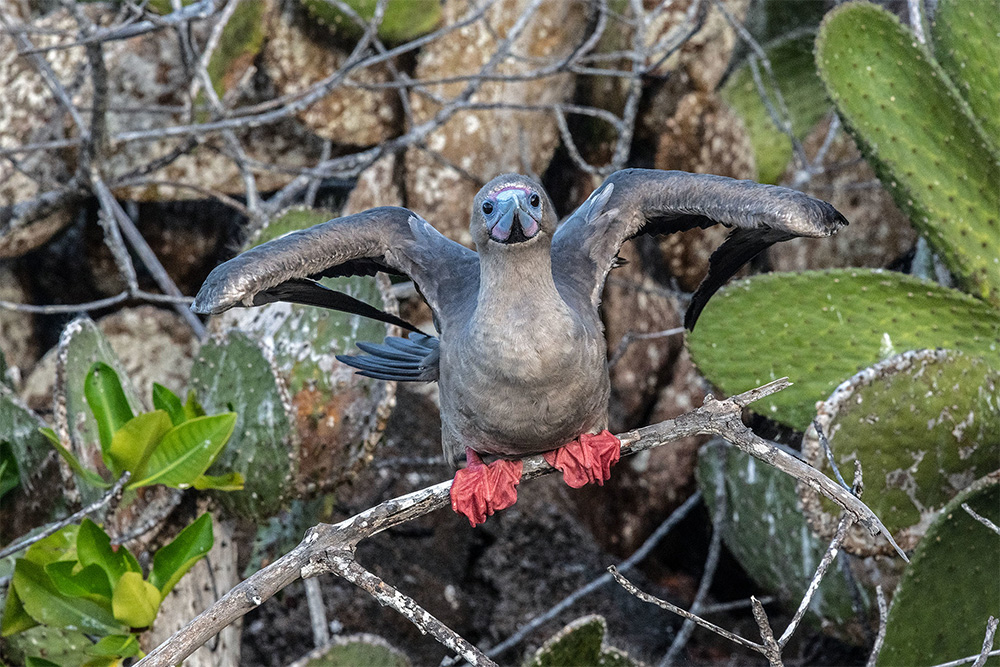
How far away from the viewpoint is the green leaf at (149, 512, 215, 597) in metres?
2.15

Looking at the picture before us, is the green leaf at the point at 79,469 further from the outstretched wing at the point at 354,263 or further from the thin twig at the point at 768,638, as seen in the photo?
the thin twig at the point at 768,638

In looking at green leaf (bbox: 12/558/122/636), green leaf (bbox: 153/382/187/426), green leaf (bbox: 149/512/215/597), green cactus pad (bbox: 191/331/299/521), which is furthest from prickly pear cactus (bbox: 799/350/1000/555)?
green leaf (bbox: 12/558/122/636)

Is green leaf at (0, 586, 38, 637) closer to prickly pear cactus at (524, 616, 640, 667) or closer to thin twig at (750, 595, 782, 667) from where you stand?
prickly pear cactus at (524, 616, 640, 667)

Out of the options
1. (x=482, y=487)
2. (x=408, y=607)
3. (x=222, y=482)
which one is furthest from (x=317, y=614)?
(x=408, y=607)

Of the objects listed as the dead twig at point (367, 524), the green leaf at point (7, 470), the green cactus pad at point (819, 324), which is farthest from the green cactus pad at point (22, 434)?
the green cactus pad at point (819, 324)

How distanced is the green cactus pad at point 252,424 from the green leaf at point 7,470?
0.51 m

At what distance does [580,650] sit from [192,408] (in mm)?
1088

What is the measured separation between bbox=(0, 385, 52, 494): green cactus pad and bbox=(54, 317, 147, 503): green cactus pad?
11.4 inches

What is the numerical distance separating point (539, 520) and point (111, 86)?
2.26m

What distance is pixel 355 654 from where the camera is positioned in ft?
7.77

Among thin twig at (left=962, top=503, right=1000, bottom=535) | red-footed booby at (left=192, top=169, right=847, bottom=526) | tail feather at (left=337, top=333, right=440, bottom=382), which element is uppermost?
red-footed booby at (left=192, top=169, right=847, bottom=526)

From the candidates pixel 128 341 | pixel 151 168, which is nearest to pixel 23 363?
A: pixel 128 341

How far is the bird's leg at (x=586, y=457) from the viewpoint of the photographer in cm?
206

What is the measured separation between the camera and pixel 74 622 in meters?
2.16
